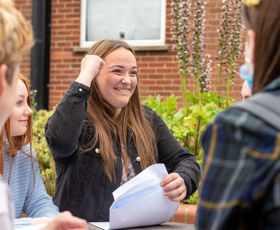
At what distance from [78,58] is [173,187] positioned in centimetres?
496

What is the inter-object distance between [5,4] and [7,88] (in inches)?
8.2

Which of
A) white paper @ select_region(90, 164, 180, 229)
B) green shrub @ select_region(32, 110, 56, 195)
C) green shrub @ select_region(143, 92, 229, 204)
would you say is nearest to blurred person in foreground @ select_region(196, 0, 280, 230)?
white paper @ select_region(90, 164, 180, 229)

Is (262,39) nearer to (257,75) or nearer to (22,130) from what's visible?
(257,75)

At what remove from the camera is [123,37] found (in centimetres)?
670

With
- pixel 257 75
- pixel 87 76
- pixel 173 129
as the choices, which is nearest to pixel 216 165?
pixel 257 75

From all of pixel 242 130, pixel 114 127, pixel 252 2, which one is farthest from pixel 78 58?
pixel 242 130

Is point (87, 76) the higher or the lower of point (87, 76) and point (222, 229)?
the higher

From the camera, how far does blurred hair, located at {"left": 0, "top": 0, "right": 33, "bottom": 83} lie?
1.14 meters

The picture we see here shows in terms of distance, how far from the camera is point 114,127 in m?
2.37

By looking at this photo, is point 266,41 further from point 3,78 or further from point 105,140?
point 105,140

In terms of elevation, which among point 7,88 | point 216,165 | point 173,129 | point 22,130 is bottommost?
point 173,129

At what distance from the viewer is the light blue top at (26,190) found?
2.10 m

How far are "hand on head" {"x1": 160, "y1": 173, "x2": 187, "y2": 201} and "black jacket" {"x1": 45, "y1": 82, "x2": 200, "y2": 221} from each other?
0.67 feet

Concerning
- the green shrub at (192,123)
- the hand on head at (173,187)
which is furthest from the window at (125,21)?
the hand on head at (173,187)
